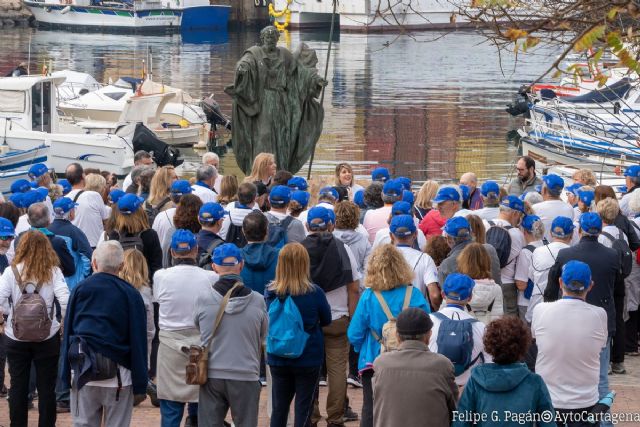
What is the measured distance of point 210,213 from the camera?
9.18 metres

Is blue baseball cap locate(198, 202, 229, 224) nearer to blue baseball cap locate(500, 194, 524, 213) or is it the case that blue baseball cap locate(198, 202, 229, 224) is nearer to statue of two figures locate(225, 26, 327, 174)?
blue baseball cap locate(500, 194, 524, 213)

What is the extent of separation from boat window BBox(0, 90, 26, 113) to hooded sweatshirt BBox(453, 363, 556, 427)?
70.2 feet

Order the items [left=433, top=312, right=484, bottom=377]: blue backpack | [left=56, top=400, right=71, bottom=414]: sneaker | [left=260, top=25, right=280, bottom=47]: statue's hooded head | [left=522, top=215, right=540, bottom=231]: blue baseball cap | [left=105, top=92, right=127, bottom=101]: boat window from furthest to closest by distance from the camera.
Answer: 1. [left=105, top=92, right=127, bottom=101]: boat window
2. [left=260, top=25, right=280, bottom=47]: statue's hooded head
3. [left=522, top=215, right=540, bottom=231]: blue baseball cap
4. [left=56, top=400, right=71, bottom=414]: sneaker
5. [left=433, top=312, right=484, bottom=377]: blue backpack

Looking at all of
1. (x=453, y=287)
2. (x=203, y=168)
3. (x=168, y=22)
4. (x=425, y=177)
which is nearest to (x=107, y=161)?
(x=425, y=177)

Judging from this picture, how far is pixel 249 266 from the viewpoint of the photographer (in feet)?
29.2

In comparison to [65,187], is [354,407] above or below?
below

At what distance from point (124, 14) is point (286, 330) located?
80.7 meters

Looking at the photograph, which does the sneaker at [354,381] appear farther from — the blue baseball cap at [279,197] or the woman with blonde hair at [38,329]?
the woman with blonde hair at [38,329]

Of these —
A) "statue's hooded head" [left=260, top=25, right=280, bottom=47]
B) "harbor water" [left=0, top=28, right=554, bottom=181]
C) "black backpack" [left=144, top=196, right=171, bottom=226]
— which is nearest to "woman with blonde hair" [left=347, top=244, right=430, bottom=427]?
"black backpack" [left=144, top=196, right=171, bottom=226]

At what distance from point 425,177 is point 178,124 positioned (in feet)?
29.9

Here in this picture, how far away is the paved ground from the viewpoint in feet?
30.3

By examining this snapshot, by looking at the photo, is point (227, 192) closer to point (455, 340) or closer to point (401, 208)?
point (401, 208)

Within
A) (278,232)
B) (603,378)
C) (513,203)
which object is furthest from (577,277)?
(278,232)

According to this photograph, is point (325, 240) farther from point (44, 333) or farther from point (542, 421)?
point (542, 421)
